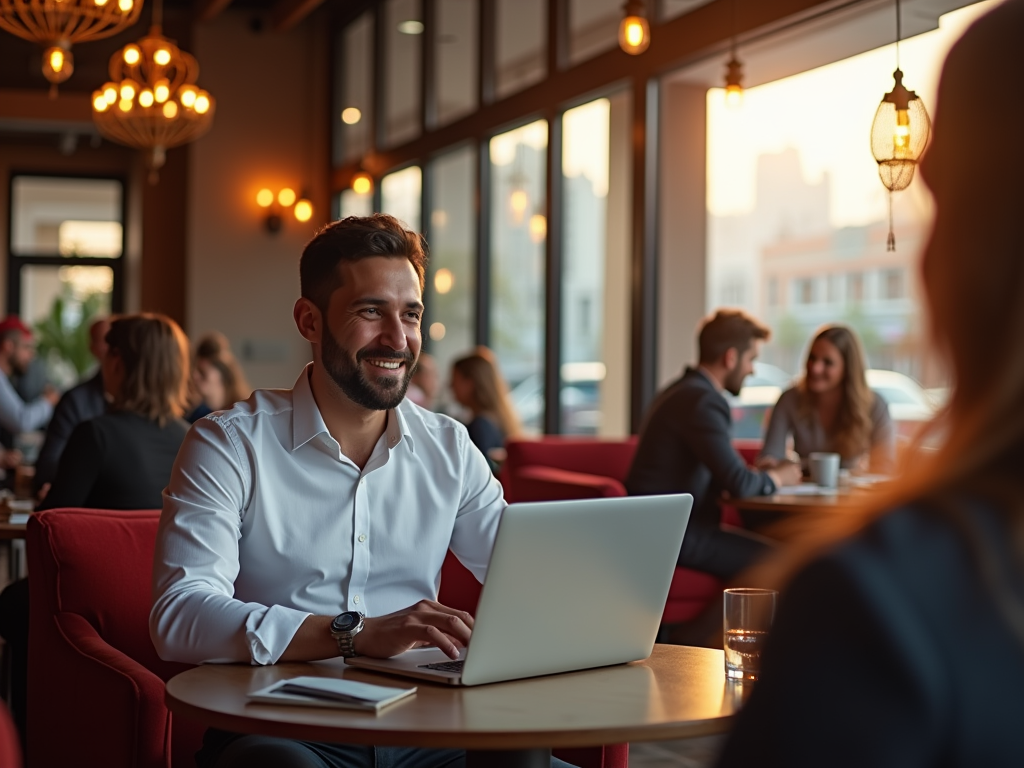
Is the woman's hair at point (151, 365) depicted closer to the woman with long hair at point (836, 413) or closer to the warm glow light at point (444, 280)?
the woman with long hair at point (836, 413)

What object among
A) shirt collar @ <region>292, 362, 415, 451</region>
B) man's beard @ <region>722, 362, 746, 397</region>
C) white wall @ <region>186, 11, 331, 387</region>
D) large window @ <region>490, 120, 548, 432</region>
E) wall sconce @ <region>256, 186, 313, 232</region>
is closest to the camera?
shirt collar @ <region>292, 362, 415, 451</region>

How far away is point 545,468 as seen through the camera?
5473 mm

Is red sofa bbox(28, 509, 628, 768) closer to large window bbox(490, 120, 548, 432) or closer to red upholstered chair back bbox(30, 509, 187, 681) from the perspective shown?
red upholstered chair back bbox(30, 509, 187, 681)

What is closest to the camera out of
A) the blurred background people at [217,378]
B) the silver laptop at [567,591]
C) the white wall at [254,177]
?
the silver laptop at [567,591]

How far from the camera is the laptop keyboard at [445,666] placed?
164 centimetres

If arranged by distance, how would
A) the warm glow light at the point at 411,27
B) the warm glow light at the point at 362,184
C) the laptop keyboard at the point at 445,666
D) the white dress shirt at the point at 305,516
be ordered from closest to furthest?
the laptop keyboard at the point at 445,666 < the white dress shirt at the point at 305,516 < the warm glow light at the point at 411,27 < the warm glow light at the point at 362,184

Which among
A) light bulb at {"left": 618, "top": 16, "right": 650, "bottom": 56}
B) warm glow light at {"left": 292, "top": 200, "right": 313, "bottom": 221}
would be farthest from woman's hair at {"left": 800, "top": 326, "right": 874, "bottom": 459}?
warm glow light at {"left": 292, "top": 200, "right": 313, "bottom": 221}

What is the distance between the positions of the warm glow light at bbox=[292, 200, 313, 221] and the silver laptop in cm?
946

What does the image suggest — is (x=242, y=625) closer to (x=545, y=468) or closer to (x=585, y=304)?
(x=545, y=468)

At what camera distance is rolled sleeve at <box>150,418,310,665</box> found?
175 cm

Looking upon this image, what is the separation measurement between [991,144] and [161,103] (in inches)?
254

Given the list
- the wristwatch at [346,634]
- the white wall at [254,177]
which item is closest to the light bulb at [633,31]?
the wristwatch at [346,634]

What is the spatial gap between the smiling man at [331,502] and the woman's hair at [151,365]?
1.47m

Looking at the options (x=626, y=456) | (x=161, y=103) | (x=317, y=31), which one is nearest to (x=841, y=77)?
(x=626, y=456)
